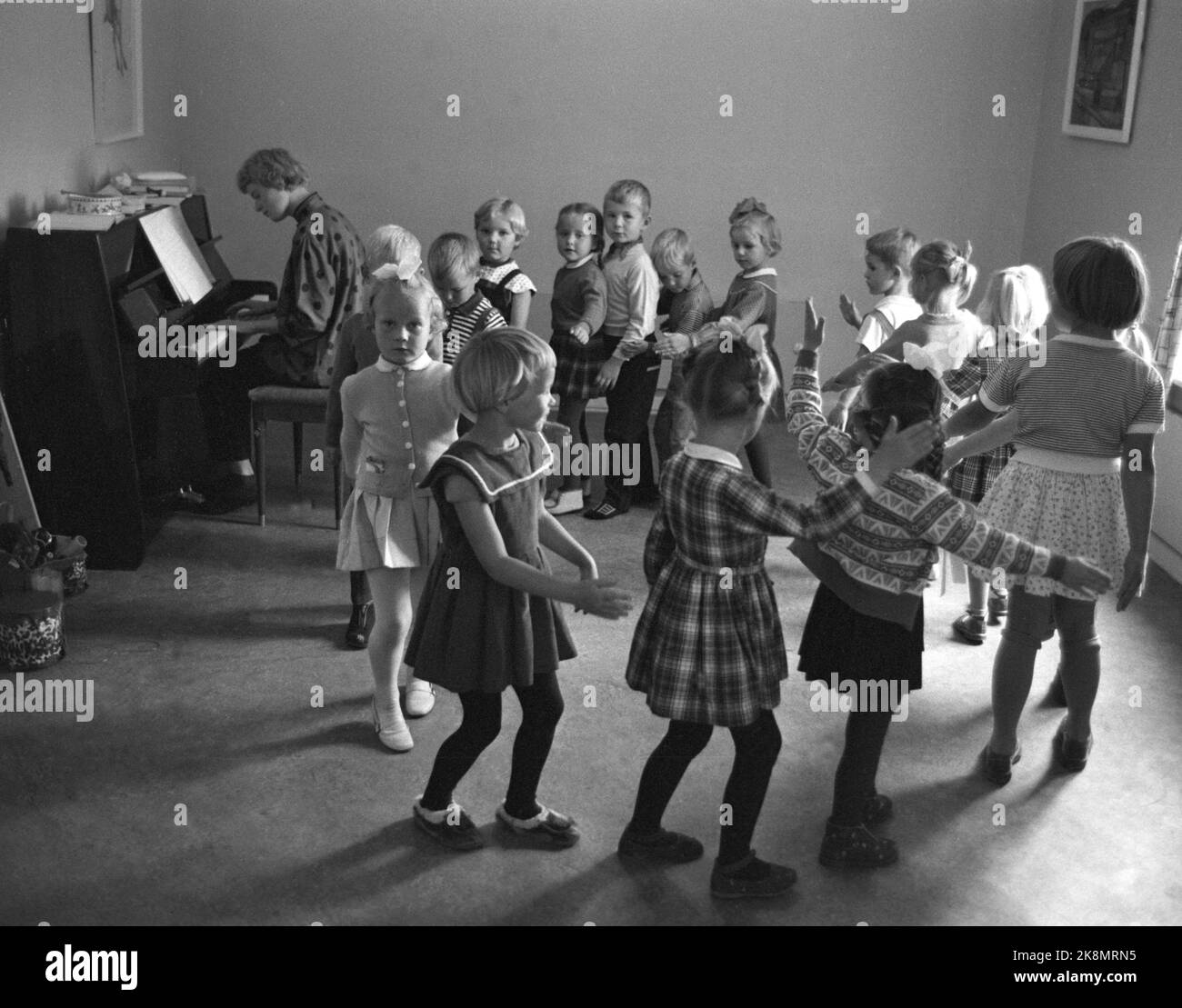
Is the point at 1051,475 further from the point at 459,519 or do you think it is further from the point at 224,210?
the point at 224,210

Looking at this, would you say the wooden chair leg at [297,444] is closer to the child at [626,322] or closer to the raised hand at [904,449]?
the child at [626,322]

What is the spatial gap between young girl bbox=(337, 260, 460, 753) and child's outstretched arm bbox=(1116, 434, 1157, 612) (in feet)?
4.96

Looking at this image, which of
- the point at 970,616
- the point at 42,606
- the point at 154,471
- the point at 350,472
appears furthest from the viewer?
the point at 154,471

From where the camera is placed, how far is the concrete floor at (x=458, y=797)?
274cm

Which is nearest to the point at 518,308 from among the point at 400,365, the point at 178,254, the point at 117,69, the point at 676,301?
the point at 676,301

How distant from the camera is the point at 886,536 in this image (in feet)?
8.54

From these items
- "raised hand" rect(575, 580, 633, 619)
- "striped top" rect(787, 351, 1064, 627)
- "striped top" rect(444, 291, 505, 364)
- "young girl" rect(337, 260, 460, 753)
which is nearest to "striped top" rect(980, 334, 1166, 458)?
"striped top" rect(787, 351, 1064, 627)

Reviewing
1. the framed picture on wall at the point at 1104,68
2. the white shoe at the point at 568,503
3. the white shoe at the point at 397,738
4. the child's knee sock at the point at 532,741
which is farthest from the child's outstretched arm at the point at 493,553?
the framed picture on wall at the point at 1104,68

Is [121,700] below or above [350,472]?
below

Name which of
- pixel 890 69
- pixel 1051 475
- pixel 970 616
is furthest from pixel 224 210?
pixel 1051 475

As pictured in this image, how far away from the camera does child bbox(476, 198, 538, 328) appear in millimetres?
4617

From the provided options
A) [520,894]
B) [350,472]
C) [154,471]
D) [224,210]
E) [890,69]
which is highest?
[890,69]

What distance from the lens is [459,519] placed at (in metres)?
2.64

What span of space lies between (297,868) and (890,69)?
480 cm
